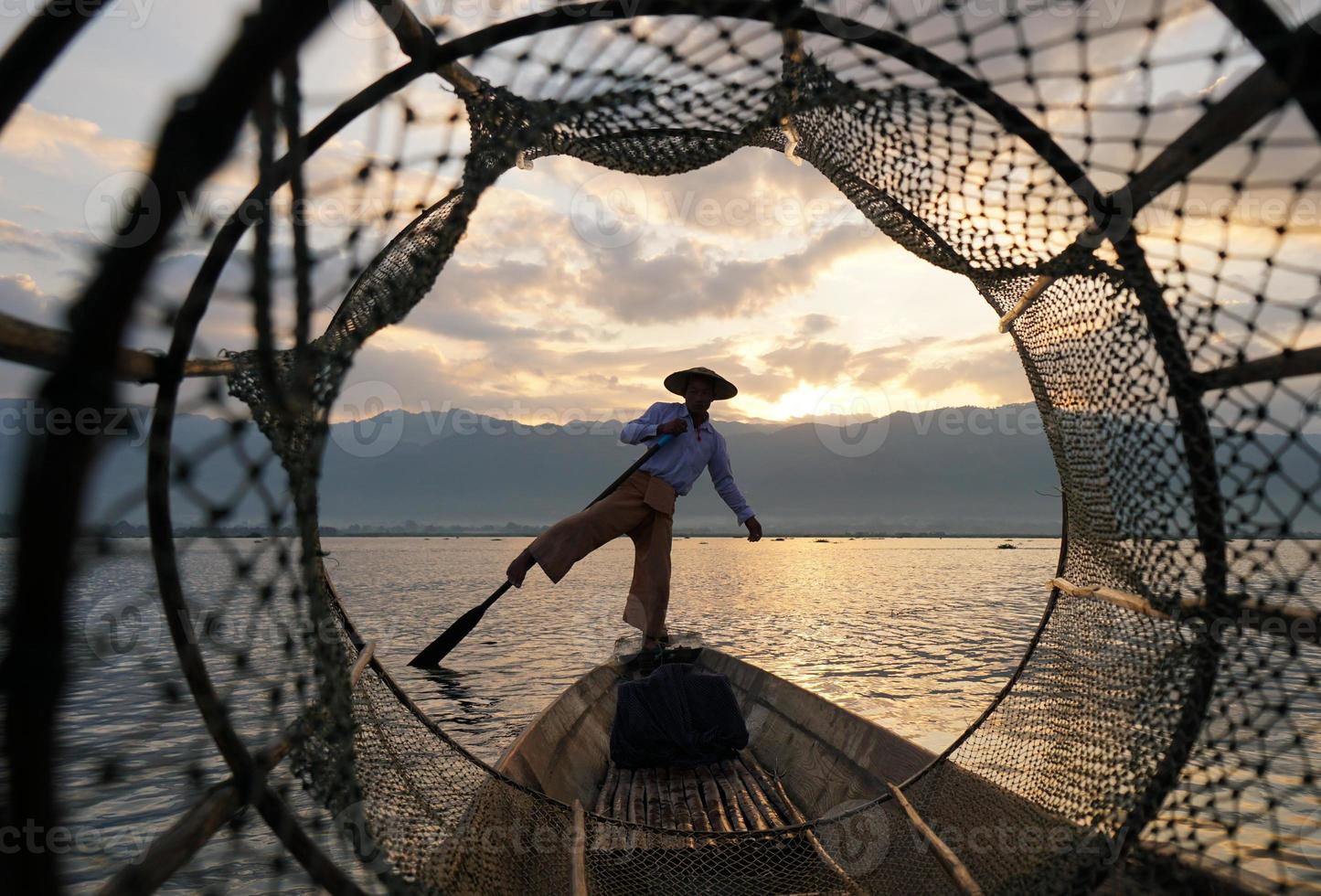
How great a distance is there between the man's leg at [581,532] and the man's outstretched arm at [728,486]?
800 millimetres

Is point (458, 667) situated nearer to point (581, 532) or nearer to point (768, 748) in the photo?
point (581, 532)

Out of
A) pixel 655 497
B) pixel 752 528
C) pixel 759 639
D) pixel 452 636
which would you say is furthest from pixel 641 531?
A: pixel 759 639

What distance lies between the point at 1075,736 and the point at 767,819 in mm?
1966

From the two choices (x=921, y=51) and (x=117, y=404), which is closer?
(x=117, y=404)

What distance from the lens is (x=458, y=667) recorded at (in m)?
17.4

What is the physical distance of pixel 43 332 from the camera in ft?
4.95

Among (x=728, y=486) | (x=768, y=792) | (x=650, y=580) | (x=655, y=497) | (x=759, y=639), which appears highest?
(x=728, y=486)

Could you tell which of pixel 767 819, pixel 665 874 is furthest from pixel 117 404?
pixel 767 819

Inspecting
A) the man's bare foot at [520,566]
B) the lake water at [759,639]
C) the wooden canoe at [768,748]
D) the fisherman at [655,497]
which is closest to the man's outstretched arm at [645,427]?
the fisherman at [655,497]

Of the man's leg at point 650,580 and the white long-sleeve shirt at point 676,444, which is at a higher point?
the white long-sleeve shirt at point 676,444

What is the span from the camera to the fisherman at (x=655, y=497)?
653 centimetres

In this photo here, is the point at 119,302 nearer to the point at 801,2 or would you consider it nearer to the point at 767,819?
the point at 801,2

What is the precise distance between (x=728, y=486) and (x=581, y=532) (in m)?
1.71

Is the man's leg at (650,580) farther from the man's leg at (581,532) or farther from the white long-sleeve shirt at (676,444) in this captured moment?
the white long-sleeve shirt at (676,444)
